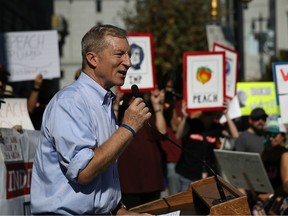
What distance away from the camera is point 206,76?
8523 millimetres

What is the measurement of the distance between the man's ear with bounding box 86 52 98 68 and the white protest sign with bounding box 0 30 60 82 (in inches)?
177

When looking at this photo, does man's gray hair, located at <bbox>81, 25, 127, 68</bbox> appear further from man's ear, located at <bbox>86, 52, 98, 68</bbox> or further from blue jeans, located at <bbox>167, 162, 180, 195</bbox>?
blue jeans, located at <bbox>167, 162, 180, 195</bbox>

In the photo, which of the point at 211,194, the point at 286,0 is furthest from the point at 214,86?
the point at 286,0

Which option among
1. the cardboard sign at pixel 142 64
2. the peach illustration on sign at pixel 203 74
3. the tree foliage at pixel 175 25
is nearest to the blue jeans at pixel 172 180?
the peach illustration on sign at pixel 203 74

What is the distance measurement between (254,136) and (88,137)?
5151 millimetres

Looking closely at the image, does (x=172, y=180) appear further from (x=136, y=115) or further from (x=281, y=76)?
(x=136, y=115)

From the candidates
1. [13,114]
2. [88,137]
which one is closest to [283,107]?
[13,114]

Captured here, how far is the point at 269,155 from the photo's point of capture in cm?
764

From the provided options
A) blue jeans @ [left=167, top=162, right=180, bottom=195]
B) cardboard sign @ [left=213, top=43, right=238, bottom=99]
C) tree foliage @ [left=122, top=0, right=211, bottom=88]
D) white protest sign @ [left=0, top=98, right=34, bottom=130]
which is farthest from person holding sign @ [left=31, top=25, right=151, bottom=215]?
tree foliage @ [left=122, top=0, right=211, bottom=88]

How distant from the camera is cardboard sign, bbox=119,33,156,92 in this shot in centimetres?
806

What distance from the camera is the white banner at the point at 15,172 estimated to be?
5.07 metres

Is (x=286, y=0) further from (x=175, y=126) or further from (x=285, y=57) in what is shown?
(x=175, y=126)

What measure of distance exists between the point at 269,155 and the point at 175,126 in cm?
164

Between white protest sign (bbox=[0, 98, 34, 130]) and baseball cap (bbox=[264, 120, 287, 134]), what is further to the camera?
baseball cap (bbox=[264, 120, 287, 134])
